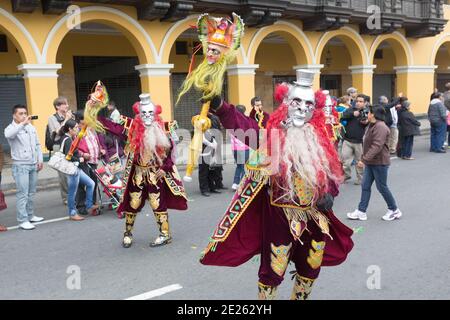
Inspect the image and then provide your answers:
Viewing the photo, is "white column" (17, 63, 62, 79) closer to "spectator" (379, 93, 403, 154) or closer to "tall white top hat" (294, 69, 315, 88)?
"spectator" (379, 93, 403, 154)

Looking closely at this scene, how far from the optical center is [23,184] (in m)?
6.35

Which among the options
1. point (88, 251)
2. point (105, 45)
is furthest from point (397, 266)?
point (105, 45)

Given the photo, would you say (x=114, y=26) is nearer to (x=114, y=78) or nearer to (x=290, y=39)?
(x=114, y=78)

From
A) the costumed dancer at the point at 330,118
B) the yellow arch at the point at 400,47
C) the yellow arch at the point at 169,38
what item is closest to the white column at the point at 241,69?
the yellow arch at the point at 169,38

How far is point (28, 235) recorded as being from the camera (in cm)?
606

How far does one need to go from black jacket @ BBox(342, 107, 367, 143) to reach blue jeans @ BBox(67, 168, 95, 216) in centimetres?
488

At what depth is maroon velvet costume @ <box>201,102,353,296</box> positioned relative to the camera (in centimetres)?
307

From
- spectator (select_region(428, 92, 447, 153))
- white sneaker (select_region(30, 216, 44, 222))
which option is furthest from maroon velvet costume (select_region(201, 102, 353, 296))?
spectator (select_region(428, 92, 447, 153))

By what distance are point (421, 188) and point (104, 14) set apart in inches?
364

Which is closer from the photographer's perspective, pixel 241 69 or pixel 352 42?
pixel 241 69

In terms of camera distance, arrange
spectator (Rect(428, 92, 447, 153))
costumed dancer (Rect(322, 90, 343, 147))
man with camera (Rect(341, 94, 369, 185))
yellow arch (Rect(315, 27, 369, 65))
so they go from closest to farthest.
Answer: costumed dancer (Rect(322, 90, 343, 147)), man with camera (Rect(341, 94, 369, 185)), spectator (Rect(428, 92, 447, 153)), yellow arch (Rect(315, 27, 369, 65))

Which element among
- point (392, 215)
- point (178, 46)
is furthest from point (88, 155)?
point (178, 46)

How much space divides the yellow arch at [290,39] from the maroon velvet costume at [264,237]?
41.4 ft

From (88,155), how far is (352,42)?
14.5m
